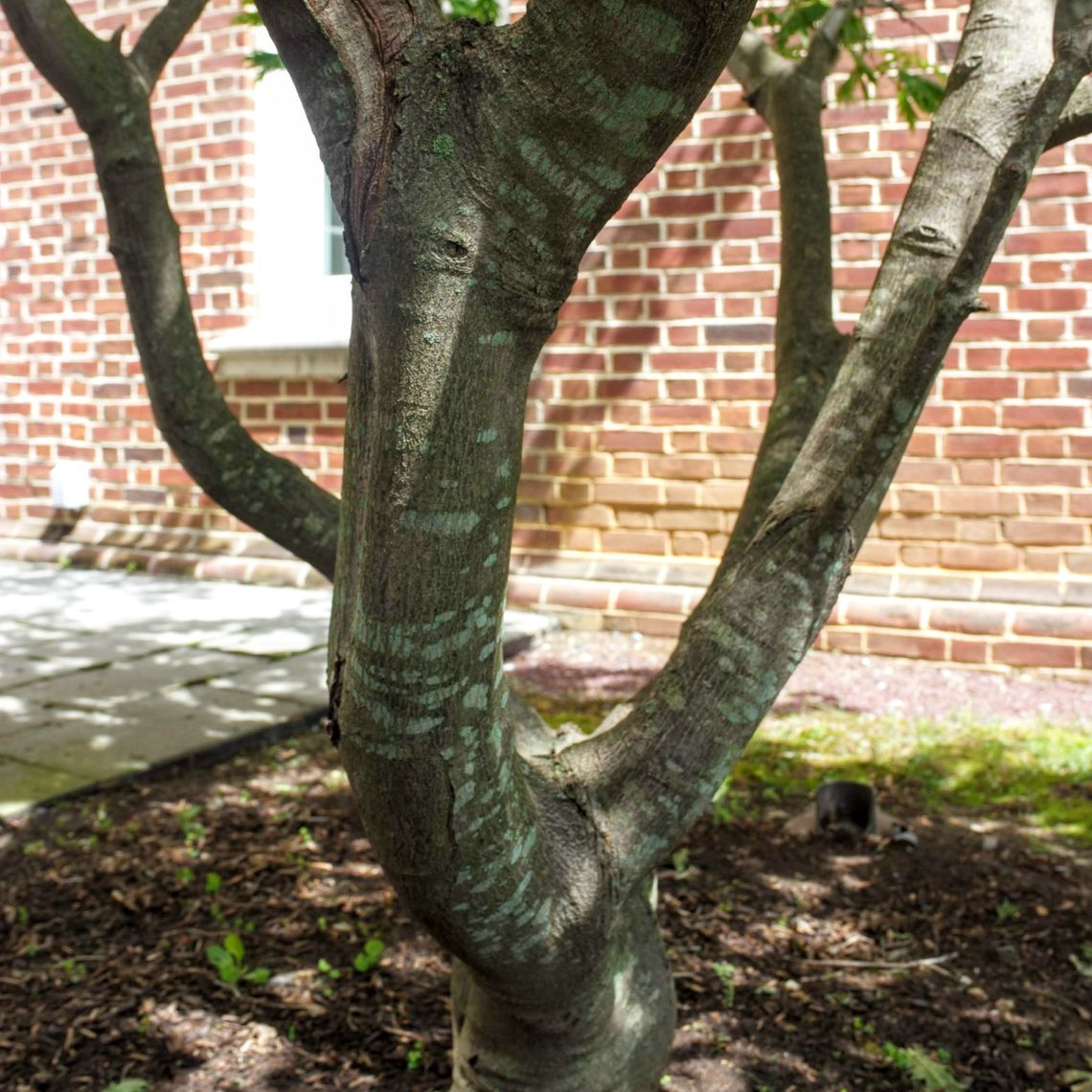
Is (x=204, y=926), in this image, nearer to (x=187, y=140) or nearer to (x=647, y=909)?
(x=647, y=909)

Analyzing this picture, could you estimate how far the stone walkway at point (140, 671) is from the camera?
424 centimetres

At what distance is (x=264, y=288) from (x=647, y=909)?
237 inches

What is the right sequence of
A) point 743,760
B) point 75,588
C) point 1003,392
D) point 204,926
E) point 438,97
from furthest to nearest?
point 75,588 < point 1003,392 < point 743,760 < point 204,926 < point 438,97

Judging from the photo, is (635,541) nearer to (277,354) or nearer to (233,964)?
(277,354)

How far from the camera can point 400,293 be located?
1287 millimetres

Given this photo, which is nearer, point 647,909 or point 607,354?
point 647,909

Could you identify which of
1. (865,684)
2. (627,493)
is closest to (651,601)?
(627,493)

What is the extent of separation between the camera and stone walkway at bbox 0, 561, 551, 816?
4.24m

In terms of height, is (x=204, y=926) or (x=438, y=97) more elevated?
(x=438, y=97)

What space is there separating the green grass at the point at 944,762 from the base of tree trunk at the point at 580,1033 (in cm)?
190

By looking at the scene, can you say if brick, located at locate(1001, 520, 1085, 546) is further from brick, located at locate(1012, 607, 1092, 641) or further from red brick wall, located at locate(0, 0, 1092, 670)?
brick, located at locate(1012, 607, 1092, 641)

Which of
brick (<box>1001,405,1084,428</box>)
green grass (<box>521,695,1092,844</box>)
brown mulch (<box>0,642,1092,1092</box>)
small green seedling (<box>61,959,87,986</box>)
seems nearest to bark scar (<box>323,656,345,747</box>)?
brown mulch (<box>0,642,1092,1092</box>)

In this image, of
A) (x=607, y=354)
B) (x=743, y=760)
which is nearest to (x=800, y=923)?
(x=743, y=760)

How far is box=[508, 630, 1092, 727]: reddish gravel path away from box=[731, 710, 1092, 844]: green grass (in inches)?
7.3
